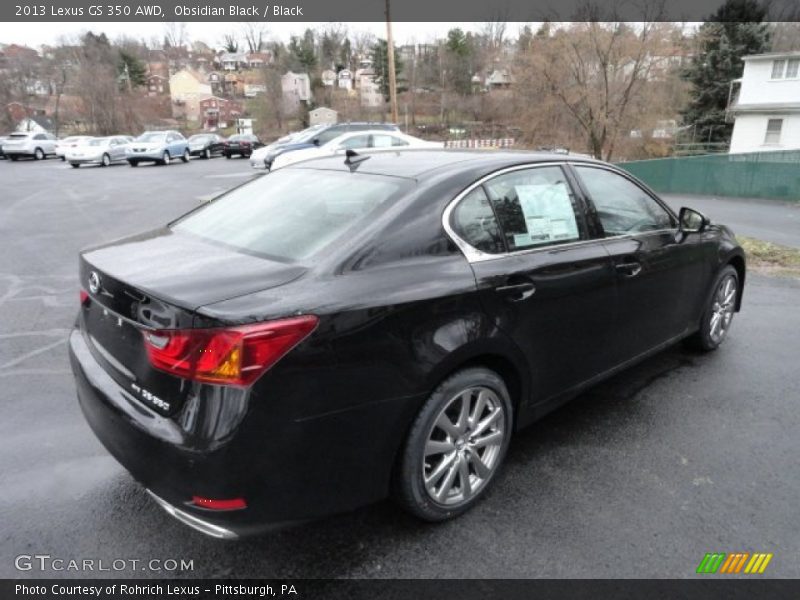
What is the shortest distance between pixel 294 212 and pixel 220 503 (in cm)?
144

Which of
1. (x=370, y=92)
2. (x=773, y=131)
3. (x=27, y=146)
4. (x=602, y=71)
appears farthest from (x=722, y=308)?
(x=370, y=92)

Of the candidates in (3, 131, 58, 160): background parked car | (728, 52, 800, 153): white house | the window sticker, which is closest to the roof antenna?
the window sticker

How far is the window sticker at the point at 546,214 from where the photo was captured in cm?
304

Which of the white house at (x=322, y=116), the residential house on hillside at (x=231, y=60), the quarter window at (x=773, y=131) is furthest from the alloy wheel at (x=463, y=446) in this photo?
the residential house on hillside at (x=231, y=60)

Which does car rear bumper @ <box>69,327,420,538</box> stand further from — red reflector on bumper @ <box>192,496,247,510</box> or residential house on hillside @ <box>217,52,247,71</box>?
residential house on hillside @ <box>217,52,247,71</box>

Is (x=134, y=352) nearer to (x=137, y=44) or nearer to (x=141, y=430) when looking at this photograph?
(x=141, y=430)

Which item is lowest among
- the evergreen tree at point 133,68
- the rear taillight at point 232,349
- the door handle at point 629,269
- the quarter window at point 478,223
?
the door handle at point 629,269

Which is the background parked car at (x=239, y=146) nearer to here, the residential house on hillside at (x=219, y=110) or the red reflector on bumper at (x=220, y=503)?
the red reflector on bumper at (x=220, y=503)

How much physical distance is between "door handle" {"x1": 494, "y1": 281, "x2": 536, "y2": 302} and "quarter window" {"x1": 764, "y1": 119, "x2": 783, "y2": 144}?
3618cm

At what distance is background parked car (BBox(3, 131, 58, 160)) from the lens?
33.2m

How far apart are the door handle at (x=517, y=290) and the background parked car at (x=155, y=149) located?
29090mm

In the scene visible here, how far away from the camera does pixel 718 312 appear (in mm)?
4699

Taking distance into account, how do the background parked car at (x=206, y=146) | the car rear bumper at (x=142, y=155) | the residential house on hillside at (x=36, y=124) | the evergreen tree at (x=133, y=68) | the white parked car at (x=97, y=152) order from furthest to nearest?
the evergreen tree at (x=133, y=68)
the residential house on hillside at (x=36, y=124)
the background parked car at (x=206, y=146)
the car rear bumper at (x=142, y=155)
the white parked car at (x=97, y=152)

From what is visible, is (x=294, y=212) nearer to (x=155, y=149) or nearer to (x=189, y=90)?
(x=155, y=149)
